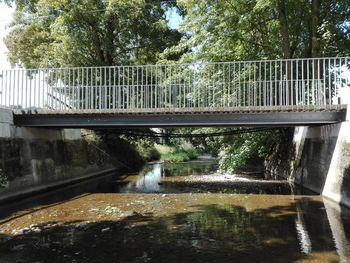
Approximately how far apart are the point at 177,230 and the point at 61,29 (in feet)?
67.5

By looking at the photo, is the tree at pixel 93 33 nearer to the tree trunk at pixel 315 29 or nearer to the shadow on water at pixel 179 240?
the tree trunk at pixel 315 29

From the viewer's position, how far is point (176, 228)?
11.1 m

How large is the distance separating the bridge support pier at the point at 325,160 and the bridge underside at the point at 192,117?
0.86 metres

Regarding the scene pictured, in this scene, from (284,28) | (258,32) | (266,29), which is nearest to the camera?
Result: (284,28)

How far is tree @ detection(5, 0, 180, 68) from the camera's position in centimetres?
2720

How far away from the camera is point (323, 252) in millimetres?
8633

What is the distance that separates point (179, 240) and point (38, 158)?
37.7 feet

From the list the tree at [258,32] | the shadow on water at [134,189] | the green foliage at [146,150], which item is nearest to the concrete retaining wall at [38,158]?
the shadow on water at [134,189]

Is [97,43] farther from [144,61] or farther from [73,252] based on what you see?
[73,252]

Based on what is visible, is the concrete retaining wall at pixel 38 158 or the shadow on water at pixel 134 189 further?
the concrete retaining wall at pixel 38 158

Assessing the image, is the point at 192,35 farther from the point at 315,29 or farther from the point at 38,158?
the point at 38,158

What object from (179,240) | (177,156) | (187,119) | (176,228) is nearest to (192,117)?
(187,119)

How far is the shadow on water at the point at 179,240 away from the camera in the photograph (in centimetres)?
848

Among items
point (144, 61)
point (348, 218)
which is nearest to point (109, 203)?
point (348, 218)
